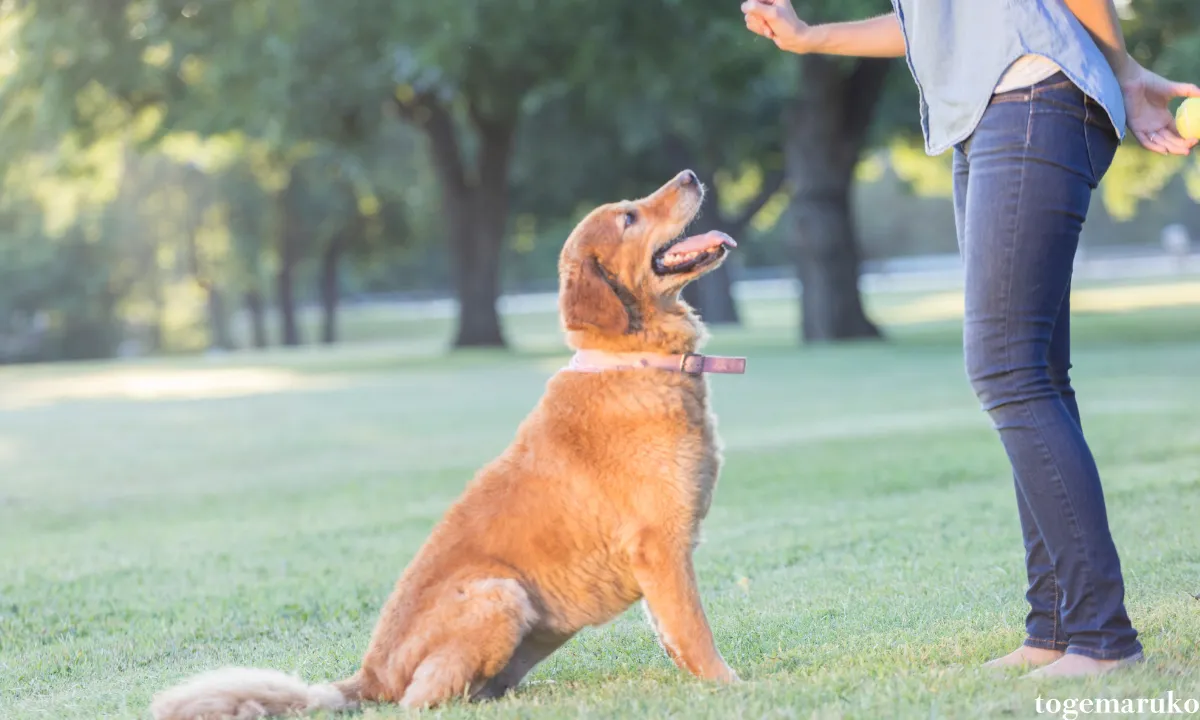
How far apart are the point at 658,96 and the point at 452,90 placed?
3.93m

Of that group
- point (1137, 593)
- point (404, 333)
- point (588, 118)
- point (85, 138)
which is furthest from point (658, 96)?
point (404, 333)

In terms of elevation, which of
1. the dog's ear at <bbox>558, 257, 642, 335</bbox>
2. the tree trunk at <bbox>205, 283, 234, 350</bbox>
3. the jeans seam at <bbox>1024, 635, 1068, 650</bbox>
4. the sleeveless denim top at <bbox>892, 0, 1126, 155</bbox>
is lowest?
the tree trunk at <bbox>205, 283, 234, 350</bbox>

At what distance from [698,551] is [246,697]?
3639mm

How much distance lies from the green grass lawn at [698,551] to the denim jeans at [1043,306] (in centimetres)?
29

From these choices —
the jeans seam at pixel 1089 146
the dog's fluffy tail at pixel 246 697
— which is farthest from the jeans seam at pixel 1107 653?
the dog's fluffy tail at pixel 246 697

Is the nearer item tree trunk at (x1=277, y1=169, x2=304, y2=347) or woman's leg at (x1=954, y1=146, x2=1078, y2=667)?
woman's leg at (x1=954, y1=146, x2=1078, y2=667)

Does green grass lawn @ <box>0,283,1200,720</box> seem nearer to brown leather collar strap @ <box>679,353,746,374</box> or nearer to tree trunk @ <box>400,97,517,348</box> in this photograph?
brown leather collar strap @ <box>679,353,746,374</box>

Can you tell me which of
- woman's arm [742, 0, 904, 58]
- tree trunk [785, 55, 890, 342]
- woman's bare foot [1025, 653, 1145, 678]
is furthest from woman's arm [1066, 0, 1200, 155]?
tree trunk [785, 55, 890, 342]

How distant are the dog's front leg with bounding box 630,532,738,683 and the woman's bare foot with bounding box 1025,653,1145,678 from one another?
0.89m

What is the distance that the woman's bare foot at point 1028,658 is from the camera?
4.06 meters

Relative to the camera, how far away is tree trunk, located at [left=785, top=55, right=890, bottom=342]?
85.5 ft

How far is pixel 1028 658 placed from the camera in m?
4.11

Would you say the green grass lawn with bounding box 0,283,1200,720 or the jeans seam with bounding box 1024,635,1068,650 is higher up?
the jeans seam with bounding box 1024,635,1068,650

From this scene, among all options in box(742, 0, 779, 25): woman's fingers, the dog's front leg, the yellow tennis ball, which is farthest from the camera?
box(742, 0, 779, 25): woman's fingers
